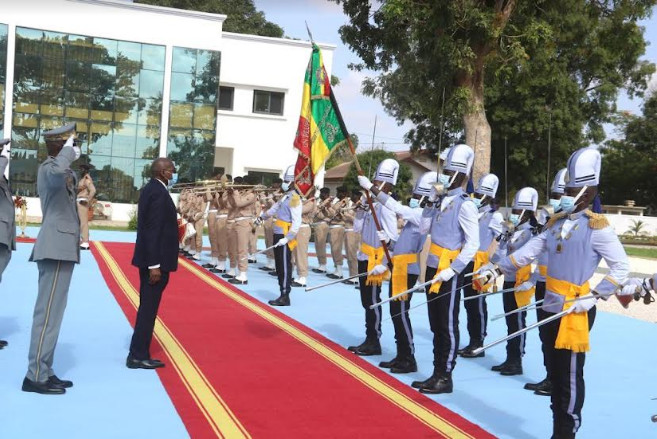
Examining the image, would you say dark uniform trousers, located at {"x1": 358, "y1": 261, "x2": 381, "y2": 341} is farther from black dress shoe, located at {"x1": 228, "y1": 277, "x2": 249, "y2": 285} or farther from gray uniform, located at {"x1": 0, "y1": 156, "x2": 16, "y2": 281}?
black dress shoe, located at {"x1": 228, "y1": 277, "x2": 249, "y2": 285}

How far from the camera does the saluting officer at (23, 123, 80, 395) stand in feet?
18.9

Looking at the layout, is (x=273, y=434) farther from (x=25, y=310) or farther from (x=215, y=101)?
(x=215, y=101)

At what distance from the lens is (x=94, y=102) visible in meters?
28.1

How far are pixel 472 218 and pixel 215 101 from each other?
23.8 meters

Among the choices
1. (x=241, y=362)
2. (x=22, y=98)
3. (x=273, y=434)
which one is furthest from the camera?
(x=22, y=98)

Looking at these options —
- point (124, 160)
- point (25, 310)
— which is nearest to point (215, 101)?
point (124, 160)

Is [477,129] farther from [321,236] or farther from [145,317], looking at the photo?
[145,317]

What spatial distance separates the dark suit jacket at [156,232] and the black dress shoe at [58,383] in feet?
4.11

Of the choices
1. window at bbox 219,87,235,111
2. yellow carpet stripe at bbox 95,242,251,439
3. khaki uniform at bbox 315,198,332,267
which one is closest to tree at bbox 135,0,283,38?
window at bbox 219,87,235,111

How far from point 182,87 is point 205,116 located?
1413 millimetres

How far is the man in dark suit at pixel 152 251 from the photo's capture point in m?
6.72

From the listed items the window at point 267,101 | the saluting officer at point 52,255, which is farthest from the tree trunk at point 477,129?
the window at point 267,101

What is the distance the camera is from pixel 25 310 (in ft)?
30.8

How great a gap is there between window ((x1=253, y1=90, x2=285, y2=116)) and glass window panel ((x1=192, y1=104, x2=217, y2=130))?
2560 millimetres
